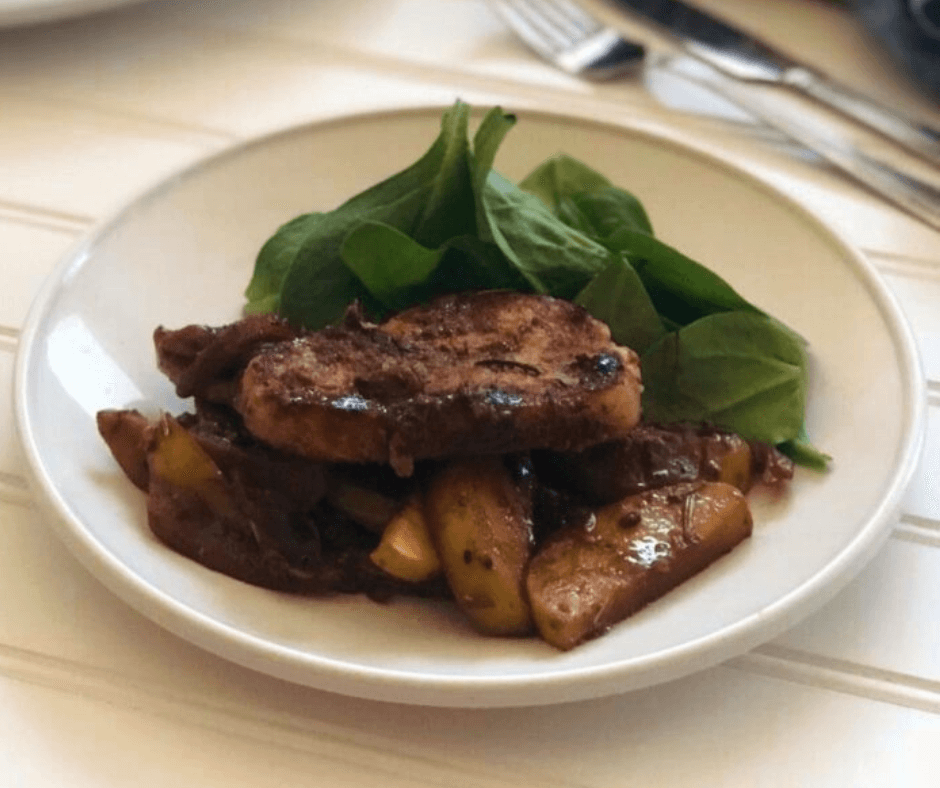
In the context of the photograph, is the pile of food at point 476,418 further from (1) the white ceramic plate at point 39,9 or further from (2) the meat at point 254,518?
(1) the white ceramic plate at point 39,9

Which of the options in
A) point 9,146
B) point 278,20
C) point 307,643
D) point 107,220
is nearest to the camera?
point 307,643

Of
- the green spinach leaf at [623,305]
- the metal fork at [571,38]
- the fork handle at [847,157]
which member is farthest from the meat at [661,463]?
the metal fork at [571,38]

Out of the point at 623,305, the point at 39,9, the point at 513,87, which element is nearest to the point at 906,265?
the point at 623,305

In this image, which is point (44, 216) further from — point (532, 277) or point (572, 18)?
point (572, 18)

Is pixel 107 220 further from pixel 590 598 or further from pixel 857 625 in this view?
pixel 857 625

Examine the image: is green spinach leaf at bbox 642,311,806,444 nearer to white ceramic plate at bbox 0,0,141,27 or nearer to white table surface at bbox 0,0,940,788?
white table surface at bbox 0,0,940,788

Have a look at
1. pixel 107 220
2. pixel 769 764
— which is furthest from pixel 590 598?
pixel 107 220
